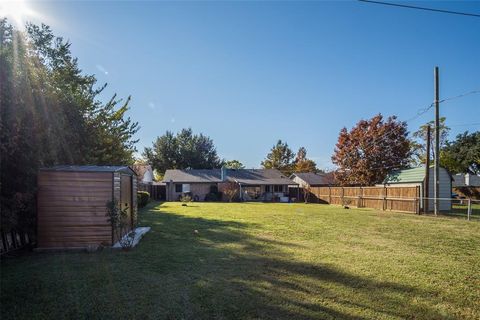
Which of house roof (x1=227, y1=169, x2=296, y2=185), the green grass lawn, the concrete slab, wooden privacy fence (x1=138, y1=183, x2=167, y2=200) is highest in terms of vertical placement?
house roof (x1=227, y1=169, x2=296, y2=185)

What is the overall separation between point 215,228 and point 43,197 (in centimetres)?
591

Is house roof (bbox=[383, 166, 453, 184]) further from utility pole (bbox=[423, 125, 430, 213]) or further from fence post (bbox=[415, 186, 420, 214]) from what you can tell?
fence post (bbox=[415, 186, 420, 214])

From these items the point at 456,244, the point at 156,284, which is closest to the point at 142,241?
the point at 156,284

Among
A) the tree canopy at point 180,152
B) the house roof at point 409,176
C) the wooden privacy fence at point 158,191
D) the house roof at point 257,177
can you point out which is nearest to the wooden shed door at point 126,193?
the house roof at point 409,176

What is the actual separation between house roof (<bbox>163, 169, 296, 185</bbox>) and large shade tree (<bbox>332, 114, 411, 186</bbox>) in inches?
342

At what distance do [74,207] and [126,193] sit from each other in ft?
6.90

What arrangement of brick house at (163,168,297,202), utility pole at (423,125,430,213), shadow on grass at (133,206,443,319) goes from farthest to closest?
brick house at (163,168,297,202)
utility pole at (423,125,430,213)
shadow on grass at (133,206,443,319)

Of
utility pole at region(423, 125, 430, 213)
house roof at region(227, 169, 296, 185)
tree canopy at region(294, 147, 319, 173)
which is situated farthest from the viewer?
tree canopy at region(294, 147, 319, 173)

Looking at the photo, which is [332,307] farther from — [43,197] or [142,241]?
[43,197]

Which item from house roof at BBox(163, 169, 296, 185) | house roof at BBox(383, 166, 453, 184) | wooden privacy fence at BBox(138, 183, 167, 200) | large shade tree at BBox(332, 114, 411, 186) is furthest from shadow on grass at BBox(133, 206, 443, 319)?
wooden privacy fence at BBox(138, 183, 167, 200)

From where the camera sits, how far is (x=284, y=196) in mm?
36844

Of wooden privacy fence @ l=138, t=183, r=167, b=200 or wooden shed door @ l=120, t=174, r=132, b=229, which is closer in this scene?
wooden shed door @ l=120, t=174, r=132, b=229

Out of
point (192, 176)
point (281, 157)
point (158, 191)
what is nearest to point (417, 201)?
point (192, 176)

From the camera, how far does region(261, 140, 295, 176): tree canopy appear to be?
61969 mm
